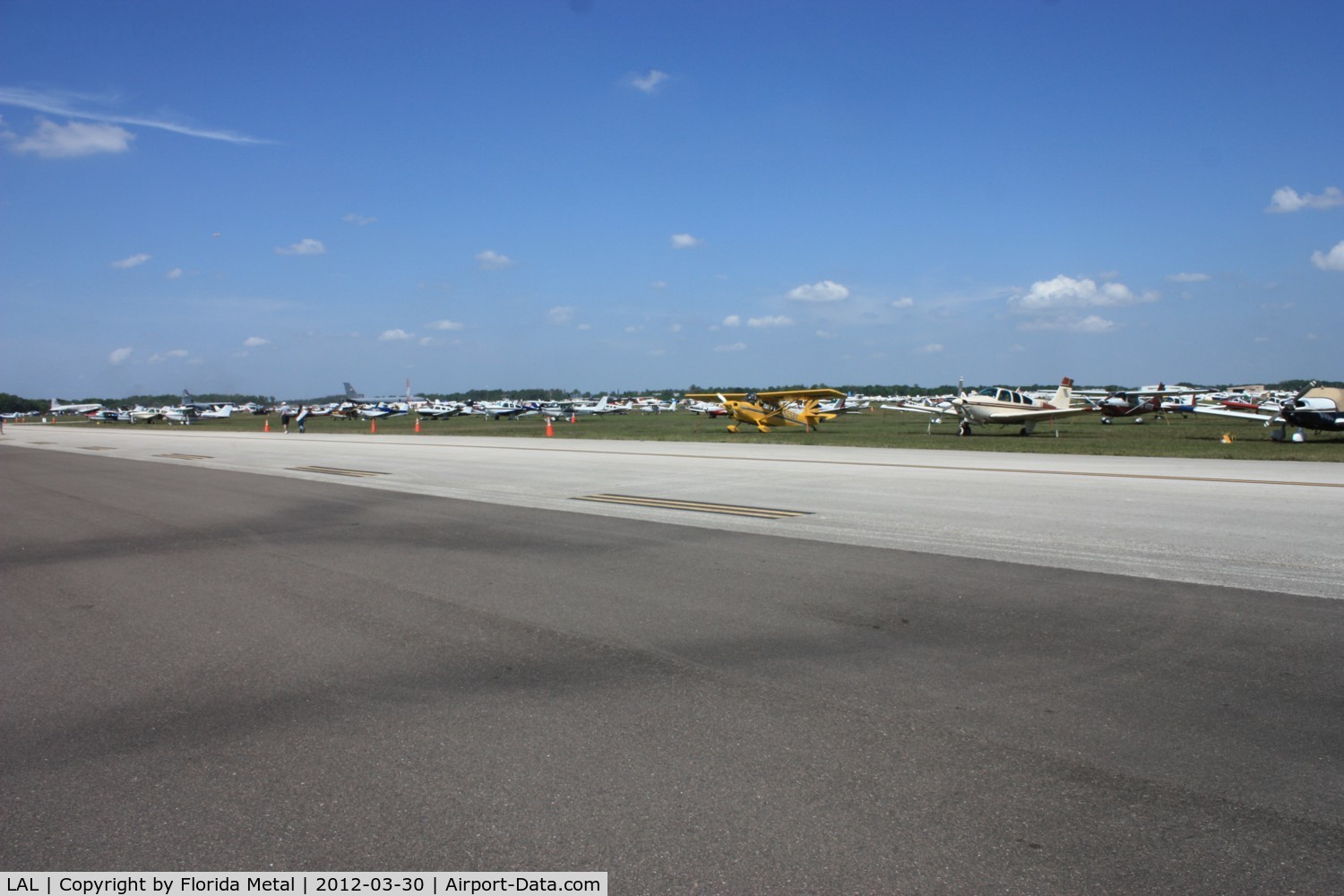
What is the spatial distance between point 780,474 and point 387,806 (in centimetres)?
1598

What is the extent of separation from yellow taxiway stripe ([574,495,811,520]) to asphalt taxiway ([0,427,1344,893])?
1.66 metres

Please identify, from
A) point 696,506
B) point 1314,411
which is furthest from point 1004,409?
point 696,506

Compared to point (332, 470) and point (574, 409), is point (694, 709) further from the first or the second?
point (574, 409)

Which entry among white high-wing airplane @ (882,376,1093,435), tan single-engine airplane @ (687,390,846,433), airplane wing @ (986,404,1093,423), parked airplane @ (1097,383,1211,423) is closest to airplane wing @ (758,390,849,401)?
tan single-engine airplane @ (687,390,846,433)

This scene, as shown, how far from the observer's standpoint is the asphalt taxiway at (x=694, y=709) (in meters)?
3.48

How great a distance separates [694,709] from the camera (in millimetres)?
4980

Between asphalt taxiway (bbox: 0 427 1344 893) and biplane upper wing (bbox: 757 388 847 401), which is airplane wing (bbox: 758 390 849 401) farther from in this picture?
asphalt taxiway (bbox: 0 427 1344 893)

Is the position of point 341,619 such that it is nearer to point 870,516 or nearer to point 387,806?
point 387,806

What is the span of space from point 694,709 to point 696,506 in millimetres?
9319

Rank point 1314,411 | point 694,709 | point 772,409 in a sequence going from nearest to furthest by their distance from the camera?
point 694,709 → point 1314,411 → point 772,409

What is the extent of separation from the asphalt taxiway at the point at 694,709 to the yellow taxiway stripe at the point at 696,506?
1658 millimetres

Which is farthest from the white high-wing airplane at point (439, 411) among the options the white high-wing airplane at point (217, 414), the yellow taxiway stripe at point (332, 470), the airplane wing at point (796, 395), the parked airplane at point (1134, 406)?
the yellow taxiway stripe at point (332, 470)

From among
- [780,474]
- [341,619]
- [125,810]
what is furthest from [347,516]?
[125,810]

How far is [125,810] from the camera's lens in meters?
3.81
